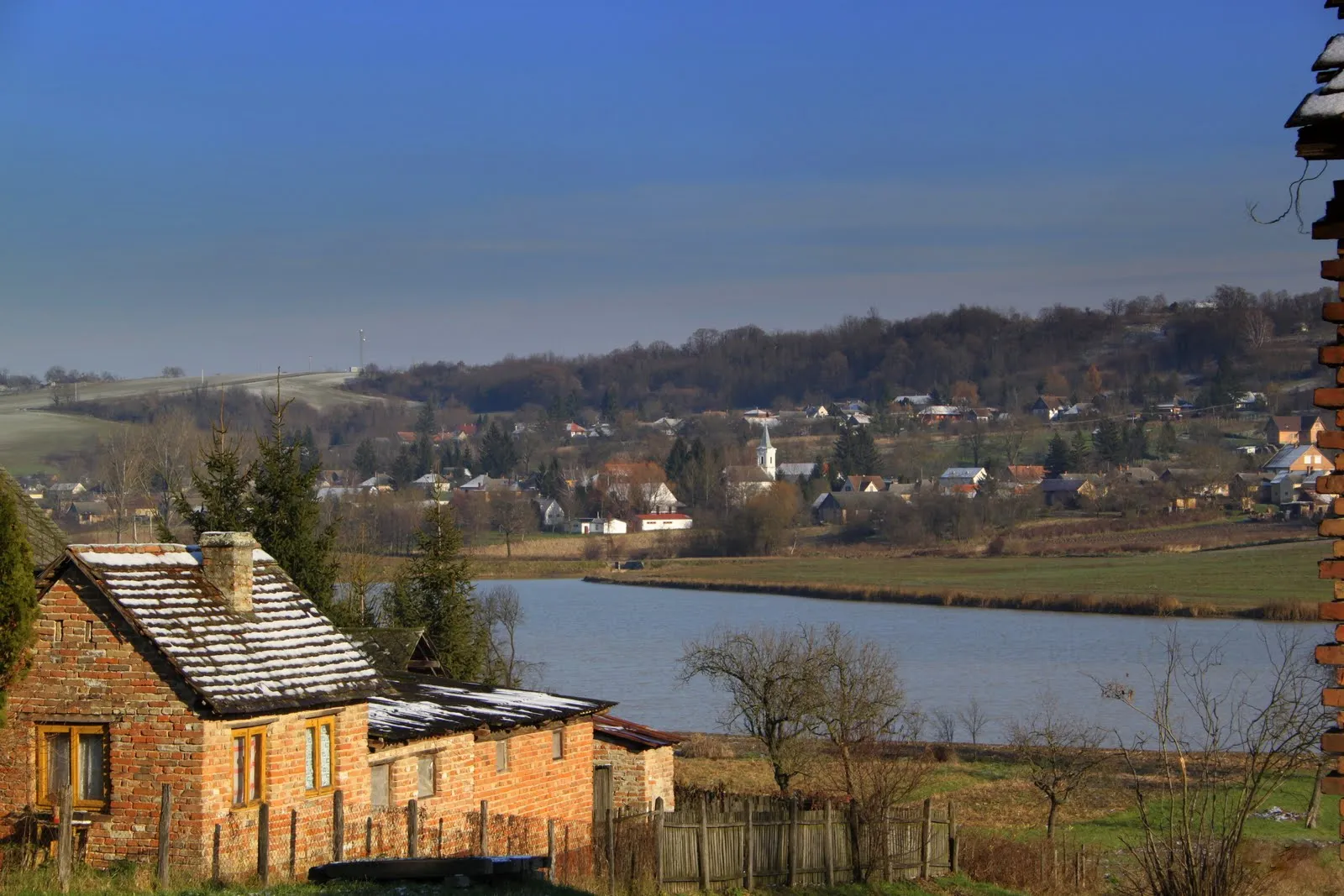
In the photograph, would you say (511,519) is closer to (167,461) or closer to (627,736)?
(167,461)

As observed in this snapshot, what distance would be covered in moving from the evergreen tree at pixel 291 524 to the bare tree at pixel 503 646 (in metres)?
8.43

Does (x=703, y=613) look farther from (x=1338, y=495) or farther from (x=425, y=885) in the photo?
(x=1338, y=495)

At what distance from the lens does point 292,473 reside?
3184 cm

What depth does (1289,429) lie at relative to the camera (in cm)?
17500

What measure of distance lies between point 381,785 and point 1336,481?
1393 centimetres

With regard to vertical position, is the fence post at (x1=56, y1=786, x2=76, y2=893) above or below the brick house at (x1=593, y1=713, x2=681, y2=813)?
above

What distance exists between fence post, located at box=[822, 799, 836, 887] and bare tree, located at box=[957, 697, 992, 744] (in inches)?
809

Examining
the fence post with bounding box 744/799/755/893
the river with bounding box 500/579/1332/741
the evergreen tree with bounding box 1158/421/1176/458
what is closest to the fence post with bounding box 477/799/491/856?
the fence post with bounding box 744/799/755/893

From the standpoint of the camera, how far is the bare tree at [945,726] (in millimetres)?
40344

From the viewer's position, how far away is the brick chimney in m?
16.7

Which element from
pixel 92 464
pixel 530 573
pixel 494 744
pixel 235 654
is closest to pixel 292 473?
pixel 494 744

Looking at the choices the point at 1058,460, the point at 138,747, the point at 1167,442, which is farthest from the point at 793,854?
the point at 1167,442

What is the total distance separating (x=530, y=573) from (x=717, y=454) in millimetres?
73513

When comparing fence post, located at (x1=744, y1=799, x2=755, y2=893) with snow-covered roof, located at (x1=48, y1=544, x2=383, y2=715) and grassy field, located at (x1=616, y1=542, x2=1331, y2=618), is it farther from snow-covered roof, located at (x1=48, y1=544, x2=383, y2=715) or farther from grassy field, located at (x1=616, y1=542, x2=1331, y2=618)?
grassy field, located at (x1=616, y1=542, x2=1331, y2=618)
